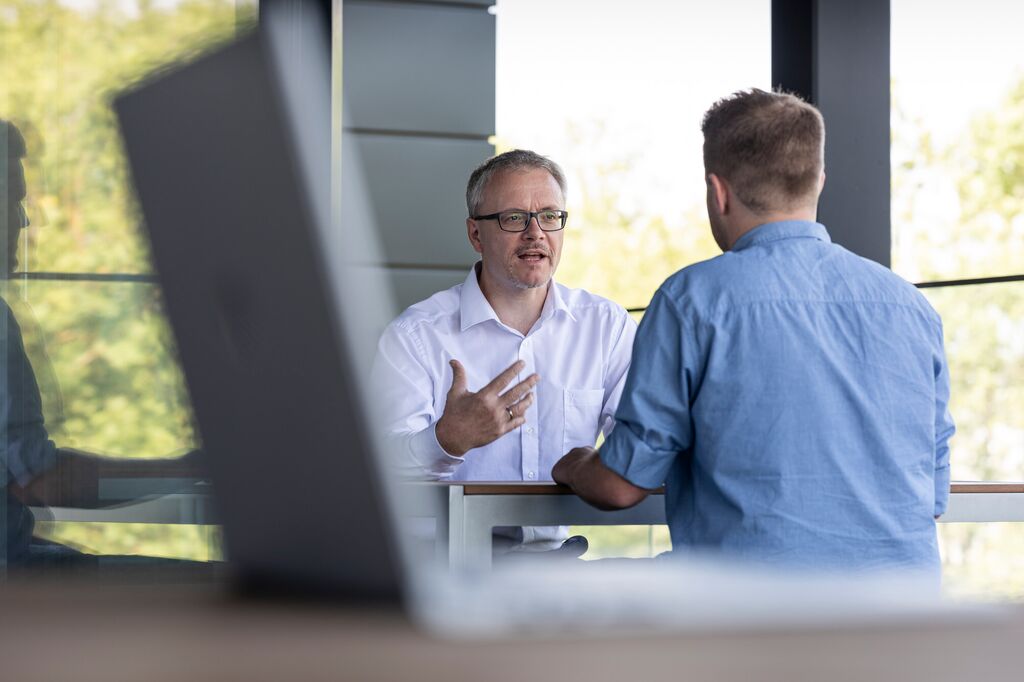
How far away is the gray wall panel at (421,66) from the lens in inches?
185

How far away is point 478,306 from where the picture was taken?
2.75 m

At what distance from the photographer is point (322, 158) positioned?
300 mm

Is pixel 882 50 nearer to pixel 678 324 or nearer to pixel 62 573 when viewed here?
pixel 678 324

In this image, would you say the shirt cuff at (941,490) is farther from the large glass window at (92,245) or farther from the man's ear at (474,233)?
the man's ear at (474,233)

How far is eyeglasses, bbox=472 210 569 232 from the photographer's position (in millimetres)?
2916

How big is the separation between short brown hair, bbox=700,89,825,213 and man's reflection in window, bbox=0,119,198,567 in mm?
1133

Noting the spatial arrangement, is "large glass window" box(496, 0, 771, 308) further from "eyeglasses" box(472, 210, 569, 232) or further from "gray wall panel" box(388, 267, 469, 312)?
"eyeglasses" box(472, 210, 569, 232)

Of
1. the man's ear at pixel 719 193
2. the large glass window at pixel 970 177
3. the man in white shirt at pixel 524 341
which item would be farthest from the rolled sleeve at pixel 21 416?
the large glass window at pixel 970 177

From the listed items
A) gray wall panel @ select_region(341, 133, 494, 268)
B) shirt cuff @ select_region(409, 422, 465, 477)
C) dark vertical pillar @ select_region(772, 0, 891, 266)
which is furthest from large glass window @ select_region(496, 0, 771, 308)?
shirt cuff @ select_region(409, 422, 465, 477)

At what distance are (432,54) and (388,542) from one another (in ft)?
15.5

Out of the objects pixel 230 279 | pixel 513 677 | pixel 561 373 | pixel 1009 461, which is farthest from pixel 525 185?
pixel 1009 461

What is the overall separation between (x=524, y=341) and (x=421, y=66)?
2396 millimetres

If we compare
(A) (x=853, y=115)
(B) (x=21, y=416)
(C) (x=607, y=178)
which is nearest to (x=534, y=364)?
(A) (x=853, y=115)

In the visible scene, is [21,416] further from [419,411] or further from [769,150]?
[419,411]
